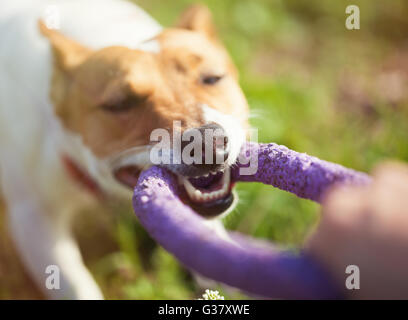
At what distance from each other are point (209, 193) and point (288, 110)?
1.70m

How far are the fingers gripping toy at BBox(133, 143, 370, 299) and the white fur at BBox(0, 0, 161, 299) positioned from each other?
82 centimetres

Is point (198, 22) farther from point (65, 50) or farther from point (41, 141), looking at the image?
point (41, 141)

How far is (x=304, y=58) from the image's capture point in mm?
4098

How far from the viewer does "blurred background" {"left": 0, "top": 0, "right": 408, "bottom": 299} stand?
2.49m

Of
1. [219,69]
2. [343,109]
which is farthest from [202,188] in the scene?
[343,109]

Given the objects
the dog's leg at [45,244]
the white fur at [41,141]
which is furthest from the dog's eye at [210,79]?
the dog's leg at [45,244]

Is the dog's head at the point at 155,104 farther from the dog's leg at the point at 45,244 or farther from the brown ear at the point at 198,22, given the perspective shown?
the dog's leg at the point at 45,244

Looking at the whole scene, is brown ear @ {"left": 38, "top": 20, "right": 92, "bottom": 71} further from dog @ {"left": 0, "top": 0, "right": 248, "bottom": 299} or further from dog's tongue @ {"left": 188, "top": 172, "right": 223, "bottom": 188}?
dog's tongue @ {"left": 188, "top": 172, "right": 223, "bottom": 188}

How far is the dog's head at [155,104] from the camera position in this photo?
5.56ft

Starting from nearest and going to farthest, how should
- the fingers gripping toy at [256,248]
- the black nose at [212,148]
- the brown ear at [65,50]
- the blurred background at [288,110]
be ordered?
the fingers gripping toy at [256,248] → the black nose at [212,148] → the brown ear at [65,50] → the blurred background at [288,110]

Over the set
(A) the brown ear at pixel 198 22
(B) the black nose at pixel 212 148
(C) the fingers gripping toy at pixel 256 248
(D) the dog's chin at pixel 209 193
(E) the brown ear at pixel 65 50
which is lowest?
(C) the fingers gripping toy at pixel 256 248

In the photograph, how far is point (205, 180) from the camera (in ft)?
5.68

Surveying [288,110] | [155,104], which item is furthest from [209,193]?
[288,110]

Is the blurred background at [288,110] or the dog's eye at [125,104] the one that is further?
the blurred background at [288,110]
